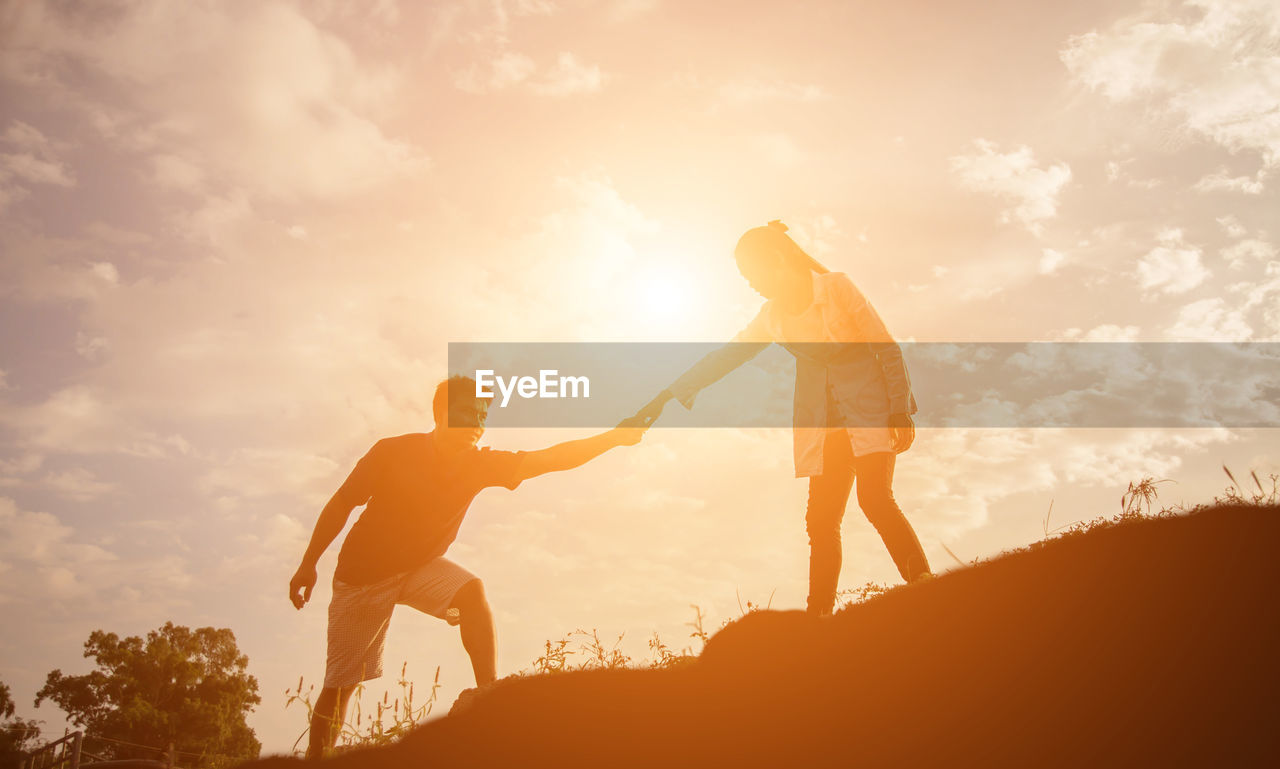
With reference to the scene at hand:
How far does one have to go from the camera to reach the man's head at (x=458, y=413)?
18.9ft

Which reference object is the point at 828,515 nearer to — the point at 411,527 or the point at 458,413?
the point at 458,413

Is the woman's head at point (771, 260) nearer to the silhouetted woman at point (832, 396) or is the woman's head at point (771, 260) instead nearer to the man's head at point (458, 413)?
the silhouetted woman at point (832, 396)

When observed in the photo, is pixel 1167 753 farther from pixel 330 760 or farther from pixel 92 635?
pixel 92 635

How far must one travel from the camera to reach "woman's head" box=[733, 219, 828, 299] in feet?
18.2

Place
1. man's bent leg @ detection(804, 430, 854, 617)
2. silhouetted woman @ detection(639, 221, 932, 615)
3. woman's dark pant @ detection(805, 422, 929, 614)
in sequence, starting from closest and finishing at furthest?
woman's dark pant @ detection(805, 422, 929, 614), silhouetted woman @ detection(639, 221, 932, 615), man's bent leg @ detection(804, 430, 854, 617)

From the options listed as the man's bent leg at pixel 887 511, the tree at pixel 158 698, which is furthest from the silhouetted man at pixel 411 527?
the tree at pixel 158 698

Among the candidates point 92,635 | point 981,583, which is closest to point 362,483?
point 981,583

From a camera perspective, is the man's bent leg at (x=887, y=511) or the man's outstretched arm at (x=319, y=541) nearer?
the man's bent leg at (x=887, y=511)

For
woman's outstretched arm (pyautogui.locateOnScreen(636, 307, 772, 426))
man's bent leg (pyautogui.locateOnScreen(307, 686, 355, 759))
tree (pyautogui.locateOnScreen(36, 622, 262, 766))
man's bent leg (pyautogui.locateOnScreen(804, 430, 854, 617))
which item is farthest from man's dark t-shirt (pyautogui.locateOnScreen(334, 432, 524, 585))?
tree (pyautogui.locateOnScreen(36, 622, 262, 766))

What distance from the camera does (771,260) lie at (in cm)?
555

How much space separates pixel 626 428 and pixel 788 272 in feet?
5.68

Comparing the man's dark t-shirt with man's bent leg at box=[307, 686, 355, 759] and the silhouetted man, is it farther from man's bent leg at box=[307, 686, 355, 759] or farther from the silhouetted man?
man's bent leg at box=[307, 686, 355, 759]

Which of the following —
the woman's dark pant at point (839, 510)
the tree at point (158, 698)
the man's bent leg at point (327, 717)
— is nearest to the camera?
the man's bent leg at point (327, 717)

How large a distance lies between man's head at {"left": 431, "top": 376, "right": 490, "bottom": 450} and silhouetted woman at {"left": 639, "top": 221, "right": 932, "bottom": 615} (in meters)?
1.35
